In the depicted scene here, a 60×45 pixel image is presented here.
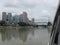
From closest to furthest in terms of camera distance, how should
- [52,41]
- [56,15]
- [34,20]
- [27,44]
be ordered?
[56,15]
[52,41]
[34,20]
[27,44]

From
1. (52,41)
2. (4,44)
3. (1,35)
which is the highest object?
(52,41)

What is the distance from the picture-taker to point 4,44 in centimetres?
430

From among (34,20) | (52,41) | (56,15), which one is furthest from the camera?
(34,20)

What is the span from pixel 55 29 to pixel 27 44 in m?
2.84

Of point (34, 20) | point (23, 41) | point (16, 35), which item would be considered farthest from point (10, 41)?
point (34, 20)

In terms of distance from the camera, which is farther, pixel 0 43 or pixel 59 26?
pixel 0 43

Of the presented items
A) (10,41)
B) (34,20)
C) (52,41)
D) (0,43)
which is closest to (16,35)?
(10,41)

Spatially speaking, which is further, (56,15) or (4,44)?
(4,44)

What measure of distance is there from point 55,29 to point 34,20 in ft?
3.28

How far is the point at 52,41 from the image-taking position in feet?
3.30

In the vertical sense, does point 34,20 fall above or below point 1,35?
above

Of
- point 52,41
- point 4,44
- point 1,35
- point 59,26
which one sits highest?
point 59,26

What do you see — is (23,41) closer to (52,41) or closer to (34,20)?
(34,20)

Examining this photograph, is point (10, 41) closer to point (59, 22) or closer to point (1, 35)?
point (1, 35)
